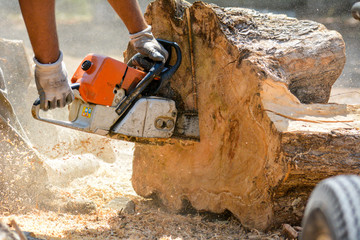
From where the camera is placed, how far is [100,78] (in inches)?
90.1

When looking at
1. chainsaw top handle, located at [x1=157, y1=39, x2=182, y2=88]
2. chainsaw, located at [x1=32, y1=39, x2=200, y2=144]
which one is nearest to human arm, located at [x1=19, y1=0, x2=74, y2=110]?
chainsaw, located at [x1=32, y1=39, x2=200, y2=144]

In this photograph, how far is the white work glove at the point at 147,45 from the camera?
243 centimetres

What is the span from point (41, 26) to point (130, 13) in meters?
0.63

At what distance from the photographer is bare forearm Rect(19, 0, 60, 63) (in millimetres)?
1861

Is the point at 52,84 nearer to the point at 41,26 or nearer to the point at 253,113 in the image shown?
the point at 41,26

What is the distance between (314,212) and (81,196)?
2.19 meters

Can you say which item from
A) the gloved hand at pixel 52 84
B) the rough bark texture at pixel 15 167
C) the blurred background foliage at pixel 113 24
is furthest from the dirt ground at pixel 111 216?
the blurred background foliage at pixel 113 24

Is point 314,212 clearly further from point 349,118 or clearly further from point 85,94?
point 85,94

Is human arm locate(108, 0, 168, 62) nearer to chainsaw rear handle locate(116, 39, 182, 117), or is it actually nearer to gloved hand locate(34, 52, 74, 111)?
chainsaw rear handle locate(116, 39, 182, 117)

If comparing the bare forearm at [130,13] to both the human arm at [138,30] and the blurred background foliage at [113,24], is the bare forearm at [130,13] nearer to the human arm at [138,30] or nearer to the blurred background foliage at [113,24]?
the human arm at [138,30]

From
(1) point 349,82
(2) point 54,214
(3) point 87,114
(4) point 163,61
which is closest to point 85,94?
(3) point 87,114

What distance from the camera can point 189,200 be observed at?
2.86 metres

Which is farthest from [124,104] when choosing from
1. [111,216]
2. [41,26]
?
[111,216]

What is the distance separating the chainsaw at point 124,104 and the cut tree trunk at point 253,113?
165 millimetres
